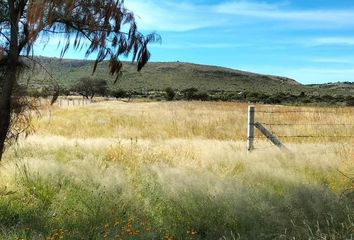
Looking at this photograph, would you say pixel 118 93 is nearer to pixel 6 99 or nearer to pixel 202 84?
pixel 202 84

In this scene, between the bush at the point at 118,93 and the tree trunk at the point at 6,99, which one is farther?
the bush at the point at 118,93

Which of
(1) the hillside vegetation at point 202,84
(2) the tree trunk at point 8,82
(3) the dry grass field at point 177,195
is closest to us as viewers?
(3) the dry grass field at point 177,195

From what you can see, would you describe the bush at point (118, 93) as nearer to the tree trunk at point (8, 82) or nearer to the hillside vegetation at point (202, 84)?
the hillside vegetation at point (202, 84)

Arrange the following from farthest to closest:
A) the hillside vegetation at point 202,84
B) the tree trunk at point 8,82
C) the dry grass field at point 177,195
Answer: the hillside vegetation at point 202,84 → the tree trunk at point 8,82 → the dry grass field at point 177,195

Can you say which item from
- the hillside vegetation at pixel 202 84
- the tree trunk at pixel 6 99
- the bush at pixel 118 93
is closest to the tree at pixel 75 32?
the tree trunk at pixel 6 99

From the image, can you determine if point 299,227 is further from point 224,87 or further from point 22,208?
point 224,87

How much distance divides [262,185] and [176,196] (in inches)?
73.1

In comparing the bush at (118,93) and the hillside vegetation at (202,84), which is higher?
the hillside vegetation at (202,84)

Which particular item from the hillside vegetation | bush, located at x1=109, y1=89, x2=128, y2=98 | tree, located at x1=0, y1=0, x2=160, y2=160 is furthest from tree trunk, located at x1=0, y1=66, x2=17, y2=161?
bush, located at x1=109, y1=89, x2=128, y2=98

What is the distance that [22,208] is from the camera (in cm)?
787

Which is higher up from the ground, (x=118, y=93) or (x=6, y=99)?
(x=6, y=99)

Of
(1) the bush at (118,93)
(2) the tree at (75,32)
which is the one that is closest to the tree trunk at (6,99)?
(2) the tree at (75,32)

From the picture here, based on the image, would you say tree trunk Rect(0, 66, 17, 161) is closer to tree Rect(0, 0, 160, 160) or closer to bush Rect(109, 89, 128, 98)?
tree Rect(0, 0, 160, 160)

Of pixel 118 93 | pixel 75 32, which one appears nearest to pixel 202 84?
pixel 118 93
